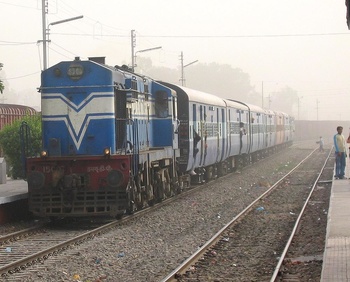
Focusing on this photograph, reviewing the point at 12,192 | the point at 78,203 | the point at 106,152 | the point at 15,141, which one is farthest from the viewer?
the point at 15,141

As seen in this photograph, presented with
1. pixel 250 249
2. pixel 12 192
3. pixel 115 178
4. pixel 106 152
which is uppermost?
pixel 106 152

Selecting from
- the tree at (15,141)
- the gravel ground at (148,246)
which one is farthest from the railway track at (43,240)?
the tree at (15,141)

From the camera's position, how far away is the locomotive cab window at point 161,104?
57.8 ft

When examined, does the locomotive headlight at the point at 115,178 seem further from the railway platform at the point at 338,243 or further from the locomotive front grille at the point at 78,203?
the railway platform at the point at 338,243

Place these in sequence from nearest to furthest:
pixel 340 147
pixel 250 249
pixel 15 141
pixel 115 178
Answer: pixel 250 249 < pixel 115 178 < pixel 15 141 < pixel 340 147

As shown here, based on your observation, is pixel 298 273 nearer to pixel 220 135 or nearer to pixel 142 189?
pixel 142 189

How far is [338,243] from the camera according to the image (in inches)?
410

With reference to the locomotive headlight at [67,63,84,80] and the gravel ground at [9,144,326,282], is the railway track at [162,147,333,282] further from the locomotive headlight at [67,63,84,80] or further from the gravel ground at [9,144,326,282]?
the locomotive headlight at [67,63,84,80]

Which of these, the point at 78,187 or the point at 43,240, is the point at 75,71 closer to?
the point at 78,187

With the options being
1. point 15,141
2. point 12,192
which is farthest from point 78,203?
point 15,141

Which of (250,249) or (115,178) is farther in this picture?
(115,178)

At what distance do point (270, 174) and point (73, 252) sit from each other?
65.2 ft

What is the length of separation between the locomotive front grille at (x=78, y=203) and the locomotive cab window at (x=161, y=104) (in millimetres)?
4348

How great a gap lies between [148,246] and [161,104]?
6874 millimetres
